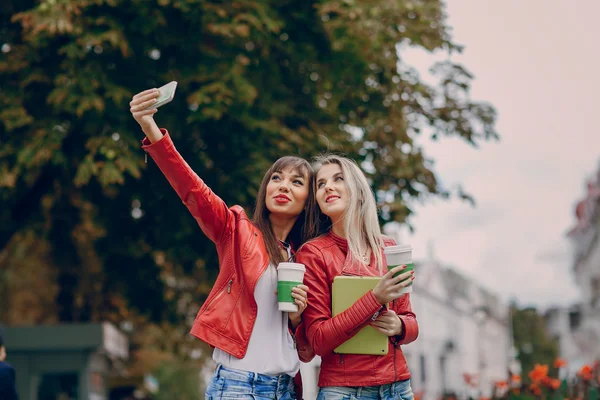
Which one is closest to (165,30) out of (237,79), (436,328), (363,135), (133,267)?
(237,79)

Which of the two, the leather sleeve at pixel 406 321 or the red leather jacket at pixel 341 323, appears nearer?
the red leather jacket at pixel 341 323

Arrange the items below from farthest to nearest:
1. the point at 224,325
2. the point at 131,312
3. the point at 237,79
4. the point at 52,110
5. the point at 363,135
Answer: the point at 131,312
the point at 363,135
the point at 52,110
the point at 237,79
the point at 224,325

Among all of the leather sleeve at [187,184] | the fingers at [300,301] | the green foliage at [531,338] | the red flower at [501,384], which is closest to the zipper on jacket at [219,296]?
the leather sleeve at [187,184]

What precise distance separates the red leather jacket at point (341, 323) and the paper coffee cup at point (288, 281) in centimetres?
15

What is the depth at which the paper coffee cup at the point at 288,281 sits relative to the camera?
13.1 ft

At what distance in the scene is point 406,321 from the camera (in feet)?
13.6

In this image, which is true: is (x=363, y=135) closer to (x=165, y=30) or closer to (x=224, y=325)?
(x=165, y=30)

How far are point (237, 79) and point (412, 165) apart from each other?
112 inches

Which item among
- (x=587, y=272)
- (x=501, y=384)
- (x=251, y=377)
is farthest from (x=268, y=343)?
(x=587, y=272)

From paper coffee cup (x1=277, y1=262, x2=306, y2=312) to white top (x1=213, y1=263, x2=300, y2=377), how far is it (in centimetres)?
19

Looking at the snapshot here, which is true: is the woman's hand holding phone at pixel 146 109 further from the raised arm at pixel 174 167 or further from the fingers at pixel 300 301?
the fingers at pixel 300 301

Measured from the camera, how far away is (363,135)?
11.7m

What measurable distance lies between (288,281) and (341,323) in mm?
299

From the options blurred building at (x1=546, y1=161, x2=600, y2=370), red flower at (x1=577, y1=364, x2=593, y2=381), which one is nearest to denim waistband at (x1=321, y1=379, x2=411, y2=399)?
red flower at (x1=577, y1=364, x2=593, y2=381)
